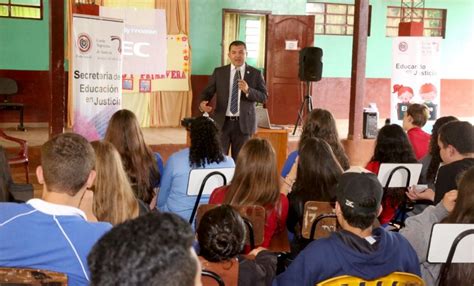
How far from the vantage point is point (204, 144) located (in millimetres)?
3818

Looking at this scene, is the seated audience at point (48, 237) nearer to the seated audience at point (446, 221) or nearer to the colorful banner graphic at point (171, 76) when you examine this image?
the seated audience at point (446, 221)

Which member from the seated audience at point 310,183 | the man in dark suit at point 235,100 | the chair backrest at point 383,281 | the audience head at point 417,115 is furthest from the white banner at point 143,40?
the chair backrest at point 383,281

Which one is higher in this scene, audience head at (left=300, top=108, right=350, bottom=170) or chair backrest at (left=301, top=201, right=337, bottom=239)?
audience head at (left=300, top=108, right=350, bottom=170)

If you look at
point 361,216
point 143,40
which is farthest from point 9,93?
point 361,216

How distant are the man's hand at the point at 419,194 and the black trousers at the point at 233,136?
9.06ft

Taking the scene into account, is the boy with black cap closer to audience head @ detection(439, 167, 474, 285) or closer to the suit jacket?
audience head @ detection(439, 167, 474, 285)

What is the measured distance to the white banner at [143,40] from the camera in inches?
388

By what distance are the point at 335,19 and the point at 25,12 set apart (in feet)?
19.1

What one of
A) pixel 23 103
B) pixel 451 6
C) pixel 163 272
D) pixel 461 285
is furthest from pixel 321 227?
pixel 451 6

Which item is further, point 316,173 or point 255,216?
point 316,173

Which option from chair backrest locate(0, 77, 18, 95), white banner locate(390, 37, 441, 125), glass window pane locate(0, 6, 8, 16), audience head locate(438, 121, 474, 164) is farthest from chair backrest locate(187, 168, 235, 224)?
glass window pane locate(0, 6, 8, 16)

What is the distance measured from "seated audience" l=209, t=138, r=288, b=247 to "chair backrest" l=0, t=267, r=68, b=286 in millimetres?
1452

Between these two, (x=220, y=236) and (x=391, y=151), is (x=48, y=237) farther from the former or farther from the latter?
(x=391, y=151)

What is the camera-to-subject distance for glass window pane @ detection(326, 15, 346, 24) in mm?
12328
